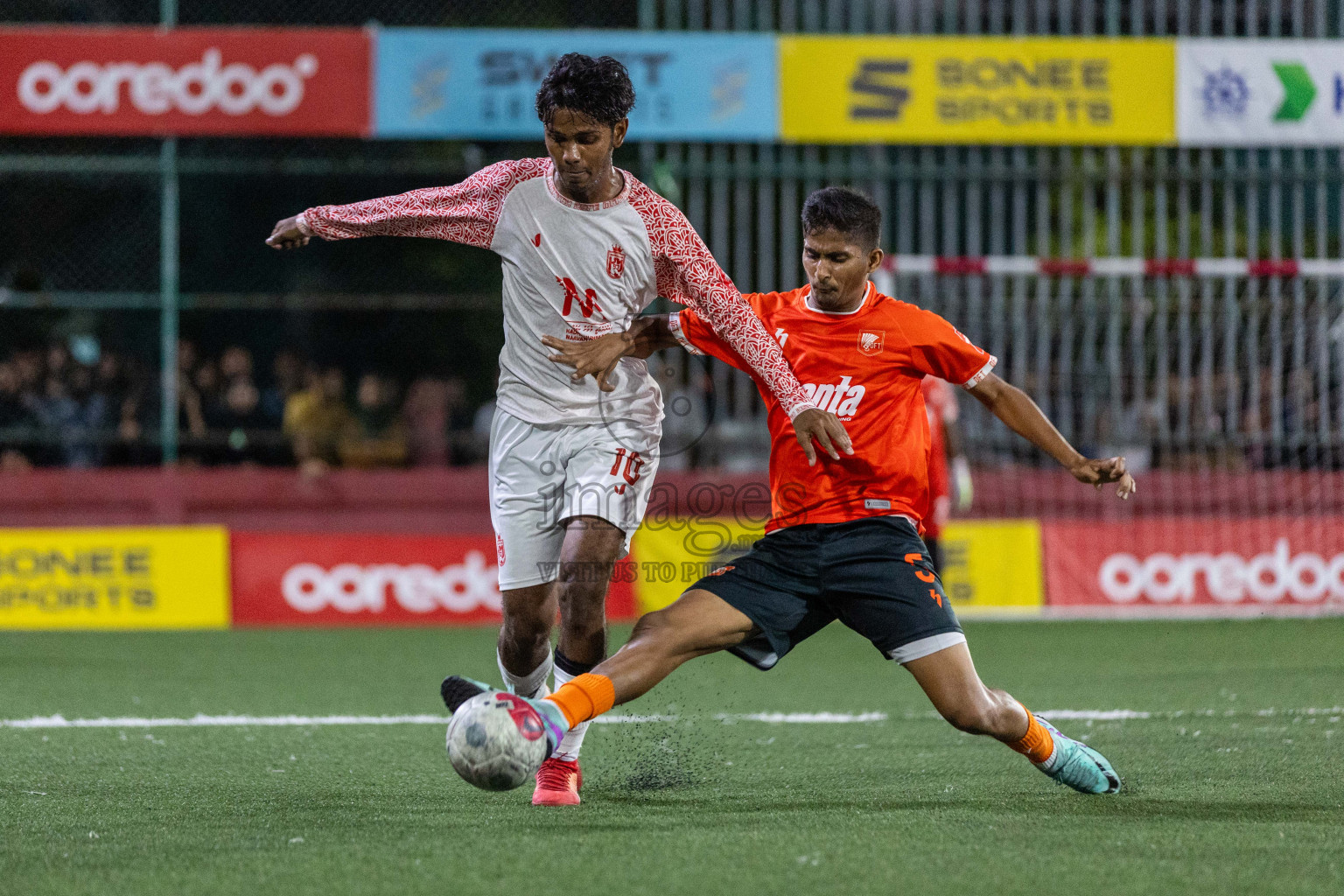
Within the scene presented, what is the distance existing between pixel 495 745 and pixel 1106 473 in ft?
6.83

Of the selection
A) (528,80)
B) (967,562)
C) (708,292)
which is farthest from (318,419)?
(708,292)

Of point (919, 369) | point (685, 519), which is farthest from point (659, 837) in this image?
point (685, 519)

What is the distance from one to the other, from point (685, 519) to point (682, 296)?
22.5 feet

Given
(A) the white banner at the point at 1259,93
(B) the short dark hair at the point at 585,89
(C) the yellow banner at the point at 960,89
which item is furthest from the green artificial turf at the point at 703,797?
(A) the white banner at the point at 1259,93

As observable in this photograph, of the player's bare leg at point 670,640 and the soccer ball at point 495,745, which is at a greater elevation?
the player's bare leg at point 670,640

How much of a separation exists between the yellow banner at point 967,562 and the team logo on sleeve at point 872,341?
7281 millimetres

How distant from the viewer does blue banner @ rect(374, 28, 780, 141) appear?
13.2 metres

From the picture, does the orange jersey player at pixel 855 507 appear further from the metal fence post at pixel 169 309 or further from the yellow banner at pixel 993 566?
the metal fence post at pixel 169 309

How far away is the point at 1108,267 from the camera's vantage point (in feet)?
41.0

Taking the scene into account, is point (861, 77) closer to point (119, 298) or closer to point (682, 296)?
point (119, 298)

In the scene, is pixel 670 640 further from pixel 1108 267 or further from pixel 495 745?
pixel 1108 267

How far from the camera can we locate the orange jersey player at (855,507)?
4984 millimetres

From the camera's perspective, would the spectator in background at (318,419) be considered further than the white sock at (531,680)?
Yes

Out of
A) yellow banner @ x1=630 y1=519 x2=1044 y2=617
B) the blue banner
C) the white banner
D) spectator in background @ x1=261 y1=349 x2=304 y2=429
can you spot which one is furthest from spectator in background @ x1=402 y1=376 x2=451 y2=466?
the white banner
